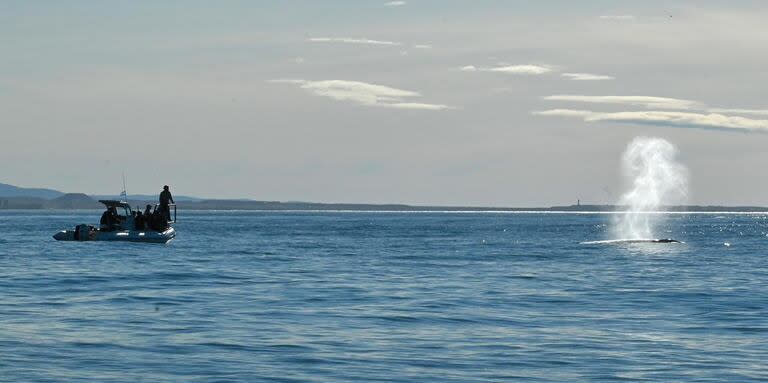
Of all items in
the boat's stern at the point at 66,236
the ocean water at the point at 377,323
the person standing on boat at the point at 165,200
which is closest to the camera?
the ocean water at the point at 377,323

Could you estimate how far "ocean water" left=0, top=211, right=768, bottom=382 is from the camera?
25.0m

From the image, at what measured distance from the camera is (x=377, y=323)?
110 feet

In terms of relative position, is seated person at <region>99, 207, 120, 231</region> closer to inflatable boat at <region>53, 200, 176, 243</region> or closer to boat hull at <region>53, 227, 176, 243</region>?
inflatable boat at <region>53, 200, 176, 243</region>

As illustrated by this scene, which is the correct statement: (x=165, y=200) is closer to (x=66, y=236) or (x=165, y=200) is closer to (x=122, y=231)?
(x=122, y=231)

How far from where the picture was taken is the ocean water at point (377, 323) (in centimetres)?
2498

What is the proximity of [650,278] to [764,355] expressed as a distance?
27991mm

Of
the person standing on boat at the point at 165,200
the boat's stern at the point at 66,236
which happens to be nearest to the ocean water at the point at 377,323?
the person standing on boat at the point at 165,200

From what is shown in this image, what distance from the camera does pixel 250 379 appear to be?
77.6 ft

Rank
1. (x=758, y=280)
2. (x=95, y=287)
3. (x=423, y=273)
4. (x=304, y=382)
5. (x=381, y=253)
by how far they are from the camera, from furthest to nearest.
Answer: (x=381, y=253)
(x=423, y=273)
(x=758, y=280)
(x=95, y=287)
(x=304, y=382)

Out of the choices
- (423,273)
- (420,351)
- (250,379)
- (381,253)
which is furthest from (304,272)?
(250,379)

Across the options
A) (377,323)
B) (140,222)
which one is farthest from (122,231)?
(377,323)

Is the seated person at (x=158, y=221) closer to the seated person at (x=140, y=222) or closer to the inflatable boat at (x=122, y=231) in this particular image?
the inflatable boat at (x=122, y=231)

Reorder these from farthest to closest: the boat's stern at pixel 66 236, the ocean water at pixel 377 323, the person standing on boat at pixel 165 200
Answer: the boat's stern at pixel 66 236, the person standing on boat at pixel 165 200, the ocean water at pixel 377 323

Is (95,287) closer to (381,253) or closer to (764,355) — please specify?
(764,355)
